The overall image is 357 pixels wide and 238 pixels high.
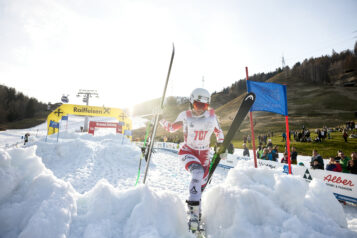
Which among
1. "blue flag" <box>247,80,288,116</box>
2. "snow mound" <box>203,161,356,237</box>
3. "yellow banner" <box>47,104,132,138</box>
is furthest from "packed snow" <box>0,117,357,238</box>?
"yellow banner" <box>47,104,132,138</box>

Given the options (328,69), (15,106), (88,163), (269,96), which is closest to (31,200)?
(269,96)

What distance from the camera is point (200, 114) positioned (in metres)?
3.39

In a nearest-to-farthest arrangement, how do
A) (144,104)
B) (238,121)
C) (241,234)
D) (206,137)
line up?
(241,234), (206,137), (238,121), (144,104)

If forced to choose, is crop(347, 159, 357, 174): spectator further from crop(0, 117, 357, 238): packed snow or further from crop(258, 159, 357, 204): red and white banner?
crop(0, 117, 357, 238): packed snow

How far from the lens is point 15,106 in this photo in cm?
6888

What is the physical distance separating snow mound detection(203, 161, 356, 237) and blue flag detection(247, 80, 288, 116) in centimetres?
422

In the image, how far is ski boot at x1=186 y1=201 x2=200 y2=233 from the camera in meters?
2.61

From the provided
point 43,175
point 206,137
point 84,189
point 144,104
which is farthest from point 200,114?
point 144,104

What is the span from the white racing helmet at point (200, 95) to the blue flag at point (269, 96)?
434 cm

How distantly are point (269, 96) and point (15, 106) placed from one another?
90.8m

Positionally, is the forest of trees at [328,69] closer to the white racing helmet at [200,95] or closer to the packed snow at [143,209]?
the packed snow at [143,209]

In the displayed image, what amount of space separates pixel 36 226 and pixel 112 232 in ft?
2.61

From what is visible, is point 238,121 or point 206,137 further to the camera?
point 238,121

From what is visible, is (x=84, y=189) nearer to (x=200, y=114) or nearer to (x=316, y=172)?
(x=200, y=114)
